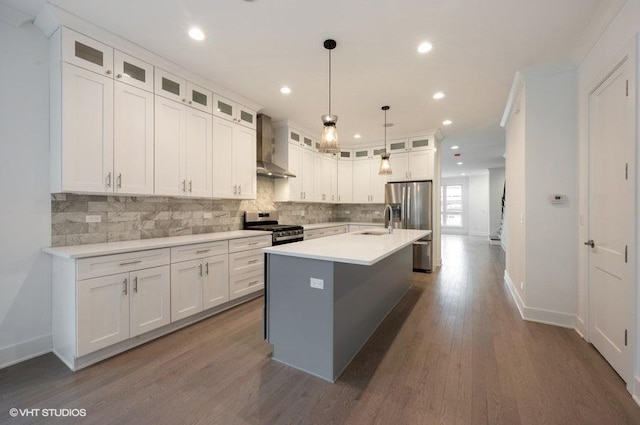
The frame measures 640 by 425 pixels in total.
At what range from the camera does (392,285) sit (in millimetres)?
3418

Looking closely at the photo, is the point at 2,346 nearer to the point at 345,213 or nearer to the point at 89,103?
the point at 89,103

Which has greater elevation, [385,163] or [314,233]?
[385,163]

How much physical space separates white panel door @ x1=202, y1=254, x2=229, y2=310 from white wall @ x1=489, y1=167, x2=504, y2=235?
981 cm

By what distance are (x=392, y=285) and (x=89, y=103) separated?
3599mm

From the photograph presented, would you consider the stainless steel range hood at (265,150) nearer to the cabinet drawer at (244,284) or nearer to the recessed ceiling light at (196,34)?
the cabinet drawer at (244,284)

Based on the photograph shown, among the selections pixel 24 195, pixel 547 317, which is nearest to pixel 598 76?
pixel 547 317

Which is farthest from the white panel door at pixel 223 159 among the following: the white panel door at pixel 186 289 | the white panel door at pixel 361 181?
the white panel door at pixel 361 181

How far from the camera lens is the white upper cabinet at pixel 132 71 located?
2555 mm

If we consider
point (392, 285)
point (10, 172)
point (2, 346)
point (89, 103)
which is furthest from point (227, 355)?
point (89, 103)

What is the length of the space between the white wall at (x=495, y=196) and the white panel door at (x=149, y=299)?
10.5 meters

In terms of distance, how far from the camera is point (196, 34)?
2.46 m

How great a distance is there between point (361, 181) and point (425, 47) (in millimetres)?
3767

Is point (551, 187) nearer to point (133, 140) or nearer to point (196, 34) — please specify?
point (196, 34)

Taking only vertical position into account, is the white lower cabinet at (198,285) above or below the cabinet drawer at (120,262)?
below
